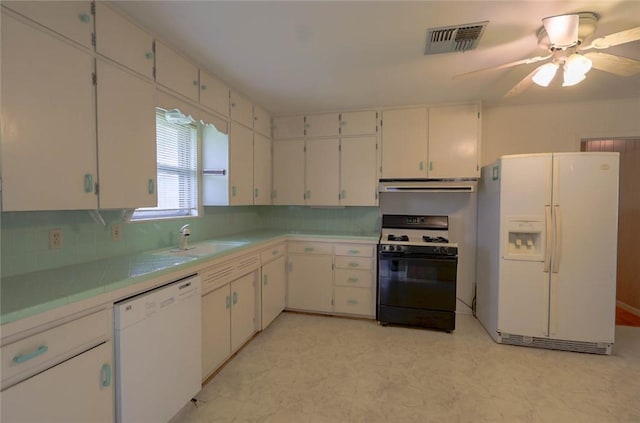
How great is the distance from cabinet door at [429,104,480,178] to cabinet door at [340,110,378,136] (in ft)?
2.14

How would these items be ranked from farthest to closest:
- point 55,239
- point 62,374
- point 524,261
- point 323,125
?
1. point 323,125
2. point 524,261
3. point 55,239
4. point 62,374

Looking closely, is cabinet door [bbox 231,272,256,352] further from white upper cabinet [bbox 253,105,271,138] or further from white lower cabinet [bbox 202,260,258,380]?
white upper cabinet [bbox 253,105,271,138]

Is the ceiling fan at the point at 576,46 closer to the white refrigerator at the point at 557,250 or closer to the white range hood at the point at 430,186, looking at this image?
the white refrigerator at the point at 557,250

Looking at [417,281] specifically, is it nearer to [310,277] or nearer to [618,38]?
[310,277]

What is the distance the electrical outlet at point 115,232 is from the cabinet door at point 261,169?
1513 millimetres

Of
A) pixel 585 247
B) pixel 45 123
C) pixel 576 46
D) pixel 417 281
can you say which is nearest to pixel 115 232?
pixel 45 123

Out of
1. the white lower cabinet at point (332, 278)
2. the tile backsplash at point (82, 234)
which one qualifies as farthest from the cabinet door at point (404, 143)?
the tile backsplash at point (82, 234)

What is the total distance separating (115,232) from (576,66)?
3.21 meters

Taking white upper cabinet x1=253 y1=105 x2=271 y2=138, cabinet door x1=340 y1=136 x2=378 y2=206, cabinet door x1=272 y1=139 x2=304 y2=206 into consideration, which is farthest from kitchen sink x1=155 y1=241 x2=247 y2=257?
cabinet door x1=340 y1=136 x2=378 y2=206

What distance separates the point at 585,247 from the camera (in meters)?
2.53

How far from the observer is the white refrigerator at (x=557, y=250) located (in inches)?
98.1

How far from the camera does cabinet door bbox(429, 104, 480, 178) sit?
3.18m

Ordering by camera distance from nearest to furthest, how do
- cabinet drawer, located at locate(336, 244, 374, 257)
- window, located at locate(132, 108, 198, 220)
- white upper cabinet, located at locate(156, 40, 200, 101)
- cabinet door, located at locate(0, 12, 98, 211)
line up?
1. cabinet door, located at locate(0, 12, 98, 211)
2. white upper cabinet, located at locate(156, 40, 200, 101)
3. window, located at locate(132, 108, 198, 220)
4. cabinet drawer, located at locate(336, 244, 374, 257)

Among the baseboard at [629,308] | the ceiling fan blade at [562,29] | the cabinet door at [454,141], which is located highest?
the ceiling fan blade at [562,29]
